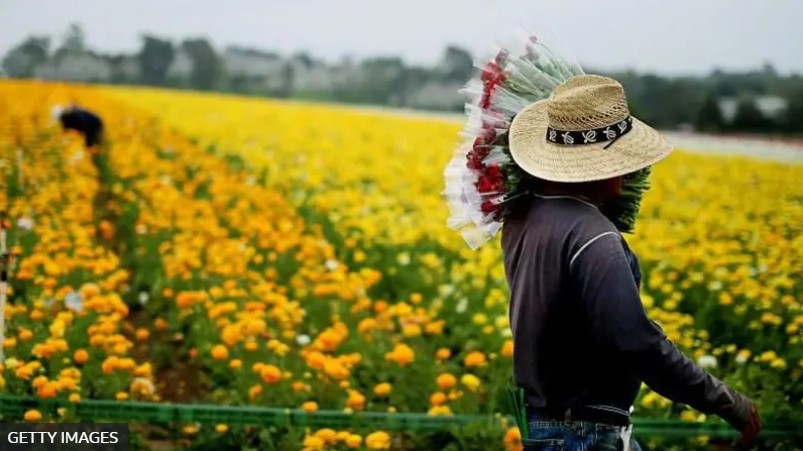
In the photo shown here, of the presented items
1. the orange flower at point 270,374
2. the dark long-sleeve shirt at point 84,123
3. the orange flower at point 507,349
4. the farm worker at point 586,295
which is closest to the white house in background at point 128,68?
the dark long-sleeve shirt at point 84,123

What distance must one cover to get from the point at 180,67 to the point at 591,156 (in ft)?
12.2

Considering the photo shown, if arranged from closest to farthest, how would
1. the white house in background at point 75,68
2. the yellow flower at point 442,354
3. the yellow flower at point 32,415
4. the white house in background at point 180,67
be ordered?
the yellow flower at point 32,415 < the yellow flower at point 442,354 < the white house in background at point 75,68 < the white house in background at point 180,67

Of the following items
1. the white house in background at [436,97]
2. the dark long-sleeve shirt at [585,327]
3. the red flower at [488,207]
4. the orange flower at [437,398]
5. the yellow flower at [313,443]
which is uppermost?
the white house in background at [436,97]

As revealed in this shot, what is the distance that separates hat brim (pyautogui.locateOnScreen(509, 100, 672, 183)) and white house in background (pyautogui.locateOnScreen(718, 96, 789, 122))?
237 cm

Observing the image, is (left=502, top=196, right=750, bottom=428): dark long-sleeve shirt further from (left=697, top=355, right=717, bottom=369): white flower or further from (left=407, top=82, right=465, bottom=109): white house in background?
(left=407, top=82, right=465, bottom=109): white house in background

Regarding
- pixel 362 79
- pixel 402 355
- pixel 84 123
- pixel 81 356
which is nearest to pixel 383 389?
pixel 402 355

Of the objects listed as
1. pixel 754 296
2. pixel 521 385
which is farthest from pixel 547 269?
pixel 754 296

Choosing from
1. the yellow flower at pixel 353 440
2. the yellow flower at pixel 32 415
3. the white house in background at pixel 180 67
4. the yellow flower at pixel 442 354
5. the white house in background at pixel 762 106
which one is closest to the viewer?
the yellow flower at pixel 353 440

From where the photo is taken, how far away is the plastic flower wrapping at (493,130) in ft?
6.67

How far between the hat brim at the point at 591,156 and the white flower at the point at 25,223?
2559mm

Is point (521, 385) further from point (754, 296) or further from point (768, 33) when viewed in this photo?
point (768, 33)

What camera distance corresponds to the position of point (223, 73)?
5.32 meters

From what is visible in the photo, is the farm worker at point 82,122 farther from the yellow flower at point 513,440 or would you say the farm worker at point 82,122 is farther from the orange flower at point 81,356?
the yellow flower at point 513,440

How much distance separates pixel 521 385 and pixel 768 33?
2.57 meters
